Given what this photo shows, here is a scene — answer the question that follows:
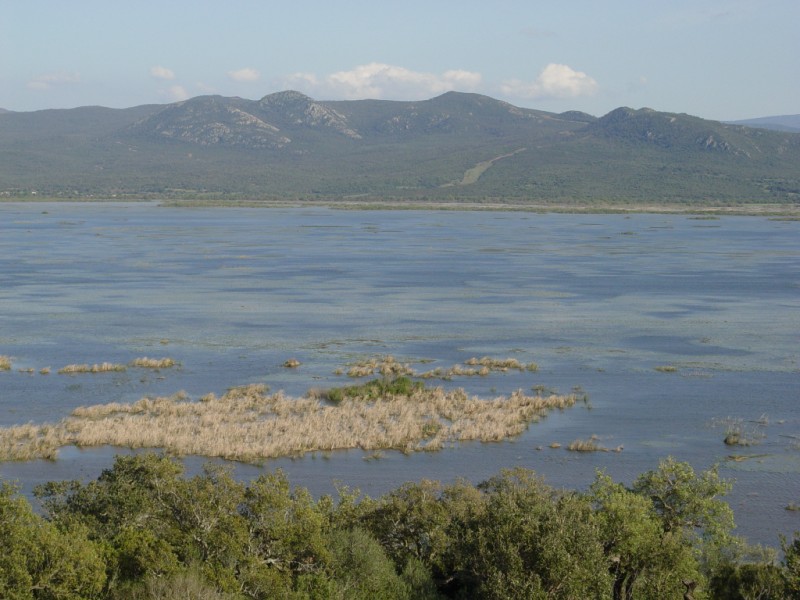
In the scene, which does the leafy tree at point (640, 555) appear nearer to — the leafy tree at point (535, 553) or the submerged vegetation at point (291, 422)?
the leafy tree at point (535, 553)

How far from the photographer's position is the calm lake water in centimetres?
2947

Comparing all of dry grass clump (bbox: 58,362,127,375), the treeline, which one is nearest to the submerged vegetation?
dry grass clump (bbox: 58,362,127,375)

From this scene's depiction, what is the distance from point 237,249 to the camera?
93.0 meters

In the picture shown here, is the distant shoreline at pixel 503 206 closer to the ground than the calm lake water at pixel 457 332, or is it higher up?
higher up

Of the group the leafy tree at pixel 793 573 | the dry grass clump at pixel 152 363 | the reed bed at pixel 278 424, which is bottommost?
the reed bed at pixel 278 424

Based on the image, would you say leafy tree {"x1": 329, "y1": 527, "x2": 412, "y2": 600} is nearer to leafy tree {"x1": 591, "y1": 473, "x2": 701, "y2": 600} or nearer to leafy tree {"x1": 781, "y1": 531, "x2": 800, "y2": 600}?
leafy tree {"x1": 591, "y1": 473, "x2": 701, "y2": 600}

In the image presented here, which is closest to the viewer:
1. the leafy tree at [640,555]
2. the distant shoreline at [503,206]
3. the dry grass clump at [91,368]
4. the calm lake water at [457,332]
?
the leafy tree at [640,555]

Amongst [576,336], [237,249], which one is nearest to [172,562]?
[576,336]

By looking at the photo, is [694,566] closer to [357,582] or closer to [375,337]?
[357,582]

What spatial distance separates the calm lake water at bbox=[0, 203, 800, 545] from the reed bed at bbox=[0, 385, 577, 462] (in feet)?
2.37

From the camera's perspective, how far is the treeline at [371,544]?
15.6 m

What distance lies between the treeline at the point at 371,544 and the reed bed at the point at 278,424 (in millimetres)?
10092

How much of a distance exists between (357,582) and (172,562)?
2.84m

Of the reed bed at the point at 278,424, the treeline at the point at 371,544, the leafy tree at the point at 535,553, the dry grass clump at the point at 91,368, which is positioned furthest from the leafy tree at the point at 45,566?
the dry grass clump at the point at 91,368
